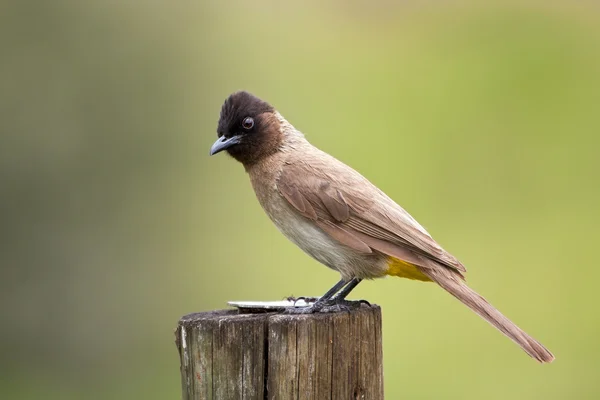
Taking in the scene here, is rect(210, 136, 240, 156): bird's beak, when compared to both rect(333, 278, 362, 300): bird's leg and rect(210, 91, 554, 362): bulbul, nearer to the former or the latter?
rect(210, 91, 554, 362): bulbul

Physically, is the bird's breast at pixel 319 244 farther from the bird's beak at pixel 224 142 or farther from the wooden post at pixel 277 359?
the wooden post at pixel 277 359

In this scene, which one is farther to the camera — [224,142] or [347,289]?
[224,142]

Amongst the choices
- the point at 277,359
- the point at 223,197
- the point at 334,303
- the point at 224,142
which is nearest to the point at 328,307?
the point at 334,303

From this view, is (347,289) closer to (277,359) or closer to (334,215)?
(334,215)

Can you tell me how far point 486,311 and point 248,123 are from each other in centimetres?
175

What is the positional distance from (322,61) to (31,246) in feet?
15.3

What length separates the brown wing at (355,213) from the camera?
4699mm

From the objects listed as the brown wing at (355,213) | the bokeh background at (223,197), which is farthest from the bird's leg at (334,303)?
the bokeh background at (223,197)

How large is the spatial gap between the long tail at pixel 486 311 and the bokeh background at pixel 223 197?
3.71 meters

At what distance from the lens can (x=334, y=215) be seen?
4.89 metres

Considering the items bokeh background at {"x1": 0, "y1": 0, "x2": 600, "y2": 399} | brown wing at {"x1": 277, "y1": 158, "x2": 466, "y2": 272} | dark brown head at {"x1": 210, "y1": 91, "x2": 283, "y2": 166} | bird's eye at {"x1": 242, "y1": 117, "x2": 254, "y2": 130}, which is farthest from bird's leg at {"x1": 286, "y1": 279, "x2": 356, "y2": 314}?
bokeh background at {"x1": 0, "y1": 0, "x2": 600, "y2": 399}

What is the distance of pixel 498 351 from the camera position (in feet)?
28.8

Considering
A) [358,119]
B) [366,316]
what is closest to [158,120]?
[358,119]

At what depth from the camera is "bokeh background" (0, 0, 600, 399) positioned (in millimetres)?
9070
